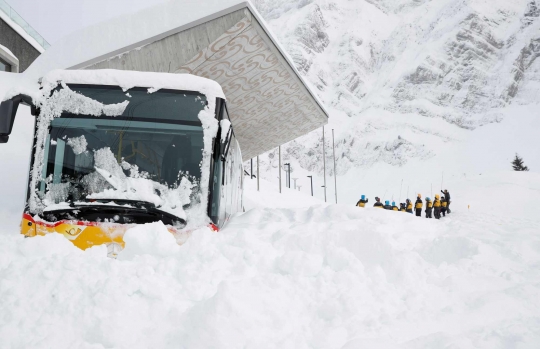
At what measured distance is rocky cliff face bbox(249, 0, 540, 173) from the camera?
103625 mm

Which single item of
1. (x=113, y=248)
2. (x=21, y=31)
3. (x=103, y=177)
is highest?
(x=21, y=31)

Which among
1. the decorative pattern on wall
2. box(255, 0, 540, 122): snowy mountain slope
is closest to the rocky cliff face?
box(255, 0, 540, 122): snowy mountain slope

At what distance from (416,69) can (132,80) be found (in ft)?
401

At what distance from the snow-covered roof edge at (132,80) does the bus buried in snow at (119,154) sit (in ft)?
0.04

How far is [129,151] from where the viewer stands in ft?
15.9

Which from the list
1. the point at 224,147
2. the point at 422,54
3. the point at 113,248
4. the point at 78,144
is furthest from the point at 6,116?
the point at 422,54

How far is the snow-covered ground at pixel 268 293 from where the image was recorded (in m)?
2.60

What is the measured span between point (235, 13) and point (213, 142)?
6239 mm

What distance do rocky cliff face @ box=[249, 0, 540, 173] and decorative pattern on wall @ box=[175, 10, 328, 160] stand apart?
79766 mm

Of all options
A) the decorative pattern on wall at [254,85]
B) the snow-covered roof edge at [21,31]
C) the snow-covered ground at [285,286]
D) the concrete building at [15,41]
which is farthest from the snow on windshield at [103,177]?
the snow-covered roof edge at [21,31]

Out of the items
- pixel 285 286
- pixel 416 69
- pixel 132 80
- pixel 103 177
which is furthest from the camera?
pixel 416 69

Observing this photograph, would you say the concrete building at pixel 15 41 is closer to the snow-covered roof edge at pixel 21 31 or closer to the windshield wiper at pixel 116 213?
the snow-covered roof edge at pixel 21 31

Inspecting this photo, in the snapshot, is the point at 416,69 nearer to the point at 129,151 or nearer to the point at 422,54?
the point at 422,54

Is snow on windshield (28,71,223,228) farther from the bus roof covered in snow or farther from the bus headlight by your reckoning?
the bus roof covered in snow
